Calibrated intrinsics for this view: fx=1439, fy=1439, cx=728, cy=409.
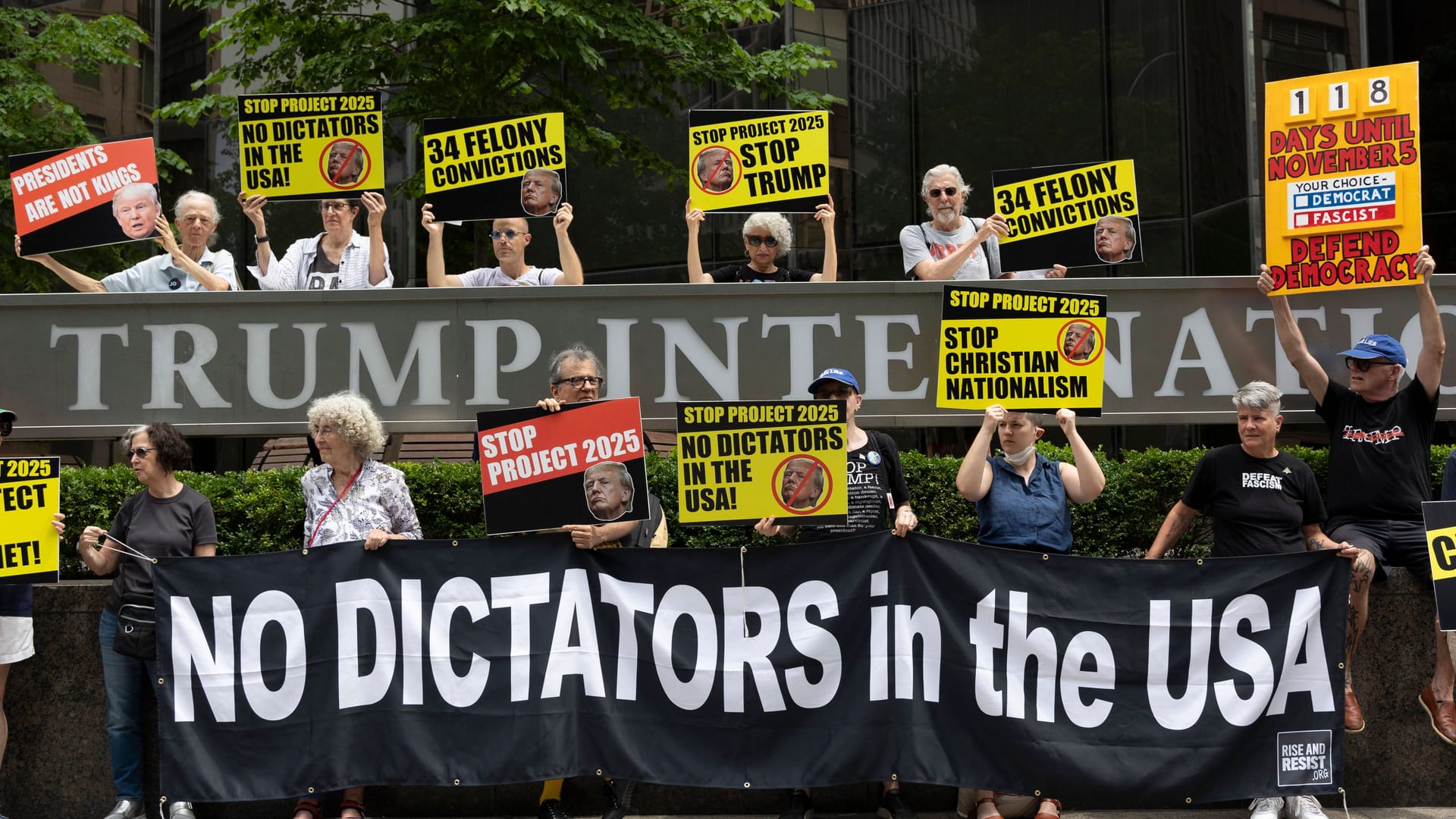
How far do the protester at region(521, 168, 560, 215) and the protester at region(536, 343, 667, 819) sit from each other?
1558 millimetres

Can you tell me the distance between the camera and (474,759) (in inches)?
269

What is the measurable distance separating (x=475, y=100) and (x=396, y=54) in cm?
101

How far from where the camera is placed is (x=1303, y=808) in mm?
6750

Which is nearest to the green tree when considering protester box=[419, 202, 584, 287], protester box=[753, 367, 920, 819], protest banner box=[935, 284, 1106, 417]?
protester box=[419, 202, 584, 287]

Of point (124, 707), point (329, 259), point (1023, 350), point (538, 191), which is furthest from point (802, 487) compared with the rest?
point (329, 259)

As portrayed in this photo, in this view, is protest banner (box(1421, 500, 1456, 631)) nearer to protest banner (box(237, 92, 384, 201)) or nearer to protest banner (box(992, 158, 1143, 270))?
protest banner (box(992, 158, 1143, 270))

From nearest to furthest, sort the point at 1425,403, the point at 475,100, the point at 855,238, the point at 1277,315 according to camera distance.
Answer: the point at 1425,403 < the point at 1277,315 < the point at 475,100 < the point at 855,238

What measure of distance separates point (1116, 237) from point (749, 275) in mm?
2087

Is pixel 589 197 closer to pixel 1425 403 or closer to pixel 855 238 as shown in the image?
pixel 855 238

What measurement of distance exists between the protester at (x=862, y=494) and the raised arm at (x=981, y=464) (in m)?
0.30

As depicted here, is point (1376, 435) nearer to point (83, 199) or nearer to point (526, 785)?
point (526, 785)

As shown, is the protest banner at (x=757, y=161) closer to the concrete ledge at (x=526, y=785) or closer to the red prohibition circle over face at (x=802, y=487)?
the red prohibition circle over face at (x=802, y=487)

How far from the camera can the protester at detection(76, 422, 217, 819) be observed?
6.86 meters

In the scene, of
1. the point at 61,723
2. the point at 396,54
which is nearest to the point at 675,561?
the point at 61,723
